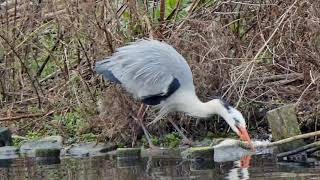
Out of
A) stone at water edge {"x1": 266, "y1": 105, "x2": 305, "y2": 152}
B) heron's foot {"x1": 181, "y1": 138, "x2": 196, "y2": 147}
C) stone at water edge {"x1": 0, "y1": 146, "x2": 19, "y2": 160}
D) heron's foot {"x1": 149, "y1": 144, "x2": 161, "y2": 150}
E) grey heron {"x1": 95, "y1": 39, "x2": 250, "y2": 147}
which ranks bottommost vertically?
stone at water edge {"x1": 0, "y1": 146, "x2": 19, "y2": 160}

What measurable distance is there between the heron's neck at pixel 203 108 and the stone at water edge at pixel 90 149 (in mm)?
1123

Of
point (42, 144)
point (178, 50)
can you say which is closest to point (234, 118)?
point (178, 50)

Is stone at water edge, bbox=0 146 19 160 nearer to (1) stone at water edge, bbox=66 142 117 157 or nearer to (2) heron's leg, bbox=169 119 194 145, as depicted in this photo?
(1) stone at water edge, bbox=66 142 117 157

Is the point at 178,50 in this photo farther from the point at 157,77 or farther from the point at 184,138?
the point at 184,138

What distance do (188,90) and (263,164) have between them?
2229mm

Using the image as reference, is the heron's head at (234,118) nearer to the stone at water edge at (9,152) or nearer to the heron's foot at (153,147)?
the heron's foot at (153,147)

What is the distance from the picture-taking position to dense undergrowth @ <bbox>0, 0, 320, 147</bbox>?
9.98 meters

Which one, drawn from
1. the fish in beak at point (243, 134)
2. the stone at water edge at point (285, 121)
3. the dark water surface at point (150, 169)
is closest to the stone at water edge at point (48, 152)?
the dark water surface at point (150, 169)

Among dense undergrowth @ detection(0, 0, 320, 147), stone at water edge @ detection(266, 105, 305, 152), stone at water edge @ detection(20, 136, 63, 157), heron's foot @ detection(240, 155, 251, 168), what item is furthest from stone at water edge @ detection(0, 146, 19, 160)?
stone at water edge @ detection(266, 105, 305, 152)

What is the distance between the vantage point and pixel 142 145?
1023 cm

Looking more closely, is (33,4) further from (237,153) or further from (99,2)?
(237,153)

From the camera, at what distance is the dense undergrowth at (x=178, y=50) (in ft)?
32.7

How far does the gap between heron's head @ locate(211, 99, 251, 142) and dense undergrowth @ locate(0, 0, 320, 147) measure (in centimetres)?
42

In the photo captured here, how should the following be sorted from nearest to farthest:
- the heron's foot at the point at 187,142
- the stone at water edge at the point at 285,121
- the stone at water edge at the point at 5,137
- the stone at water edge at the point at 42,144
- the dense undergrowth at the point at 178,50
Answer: the stone at water edge at the point at 285,121
the heron's foot at the point at 187,142
the dense undergrowth at the point at 178,50
the stone at water edge at the point at 42,144
the stone at water edge at the point at 5,137
